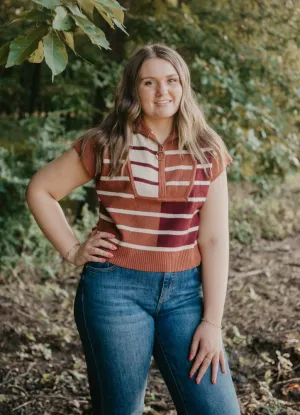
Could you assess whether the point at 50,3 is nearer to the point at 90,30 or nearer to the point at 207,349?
the point at 90,30

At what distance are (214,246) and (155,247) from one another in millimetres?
242

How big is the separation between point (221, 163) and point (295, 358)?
2.08 m

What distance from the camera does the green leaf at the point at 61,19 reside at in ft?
5.68

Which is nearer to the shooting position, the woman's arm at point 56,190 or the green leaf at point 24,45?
the green leaf at point 24,45

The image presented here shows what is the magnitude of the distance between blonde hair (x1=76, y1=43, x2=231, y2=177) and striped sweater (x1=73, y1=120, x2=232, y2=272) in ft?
0.09

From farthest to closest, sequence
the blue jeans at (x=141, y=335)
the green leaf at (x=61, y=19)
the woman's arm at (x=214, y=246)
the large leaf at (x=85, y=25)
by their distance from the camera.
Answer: the woman's arm at (x=214, y=246)
the blue jeans at (x=141, y=335)
the large leaf at (x=85, y=25)
the green leaf at (x=61, y=19)

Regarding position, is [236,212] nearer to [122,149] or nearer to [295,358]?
[295,358]

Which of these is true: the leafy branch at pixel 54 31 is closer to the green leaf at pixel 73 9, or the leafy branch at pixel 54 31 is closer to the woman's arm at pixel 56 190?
the green leaf at pixel 73 9

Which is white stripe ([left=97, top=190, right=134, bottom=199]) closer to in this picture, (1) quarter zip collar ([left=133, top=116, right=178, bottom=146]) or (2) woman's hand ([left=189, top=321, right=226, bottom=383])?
(1) quarter zip collar ([left=133, top=116, right=178, bottom=146])

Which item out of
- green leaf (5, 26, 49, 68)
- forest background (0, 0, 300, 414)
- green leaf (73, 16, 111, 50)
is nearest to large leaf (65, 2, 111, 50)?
green leaf (73, 16, 111, 50)

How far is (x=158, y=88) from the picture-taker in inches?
82.8

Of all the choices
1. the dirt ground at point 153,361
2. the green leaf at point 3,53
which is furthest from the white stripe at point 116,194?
the dirt ground at point 153,361

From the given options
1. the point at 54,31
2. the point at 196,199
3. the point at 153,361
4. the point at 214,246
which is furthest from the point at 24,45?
the point at 153,361

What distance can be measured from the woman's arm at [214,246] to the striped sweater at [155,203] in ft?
0.15
